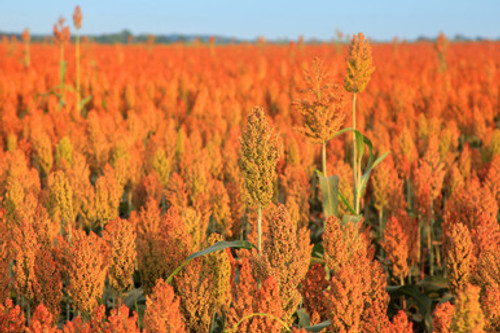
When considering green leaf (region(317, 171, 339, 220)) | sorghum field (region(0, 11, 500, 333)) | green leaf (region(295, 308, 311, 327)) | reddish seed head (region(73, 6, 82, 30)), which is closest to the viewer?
sorghum field (region(0, 11, 500, 333))

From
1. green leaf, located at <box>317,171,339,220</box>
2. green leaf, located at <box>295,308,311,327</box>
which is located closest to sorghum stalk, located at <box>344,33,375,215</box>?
green leaf, located at <box>317,171,339,220</box>

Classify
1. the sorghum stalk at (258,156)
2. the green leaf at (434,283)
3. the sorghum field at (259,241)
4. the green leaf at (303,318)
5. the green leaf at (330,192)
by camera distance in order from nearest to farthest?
the sorghum field at (259,241), the sorghum stalk at (258,156), the green leaf at (303,318), the green leaf at (330,192), the green leaf at (434,283)

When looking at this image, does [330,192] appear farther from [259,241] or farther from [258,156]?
[258,156]

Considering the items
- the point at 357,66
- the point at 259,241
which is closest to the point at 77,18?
the point at 357,66

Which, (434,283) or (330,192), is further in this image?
(434,283)

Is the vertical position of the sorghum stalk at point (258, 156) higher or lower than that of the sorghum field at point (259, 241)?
higher

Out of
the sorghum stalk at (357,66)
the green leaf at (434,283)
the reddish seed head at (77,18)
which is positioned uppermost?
the reddish seed head at (77,18)

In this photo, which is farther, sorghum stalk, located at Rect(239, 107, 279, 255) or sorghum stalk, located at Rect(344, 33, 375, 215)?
sorghum stalk, located at Rect(344, 33, 375, 215)

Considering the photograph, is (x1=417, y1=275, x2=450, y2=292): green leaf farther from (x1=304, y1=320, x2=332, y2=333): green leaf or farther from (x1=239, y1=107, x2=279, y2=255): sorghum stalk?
(x1=239, y1=107, x2=279, y2=255): sorghum stalk

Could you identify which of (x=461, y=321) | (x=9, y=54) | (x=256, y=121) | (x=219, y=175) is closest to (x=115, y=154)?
(x=219, y=175)

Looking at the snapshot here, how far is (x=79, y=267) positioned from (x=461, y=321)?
1.46 m

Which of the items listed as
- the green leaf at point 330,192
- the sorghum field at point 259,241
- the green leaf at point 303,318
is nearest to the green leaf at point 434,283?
the sorghum field at point 259,241

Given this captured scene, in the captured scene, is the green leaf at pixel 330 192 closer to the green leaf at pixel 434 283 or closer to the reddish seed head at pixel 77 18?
the green leaf at pixel 434 283

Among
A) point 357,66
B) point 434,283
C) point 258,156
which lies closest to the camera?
point 258,156
